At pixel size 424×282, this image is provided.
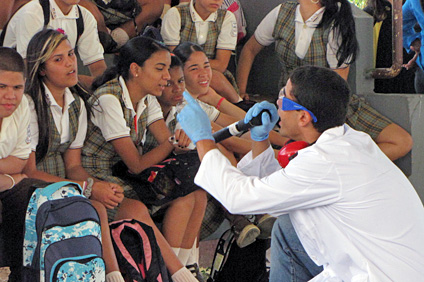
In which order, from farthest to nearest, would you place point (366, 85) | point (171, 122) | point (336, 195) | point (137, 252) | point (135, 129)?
point (366, 85) → point (171, 122) → point (135, 129) → point (137, 252) → point (336, 195)

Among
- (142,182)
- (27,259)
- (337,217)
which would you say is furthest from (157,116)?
(337,217)

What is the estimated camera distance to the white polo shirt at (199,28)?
3557mm

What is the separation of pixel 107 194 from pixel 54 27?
997mm

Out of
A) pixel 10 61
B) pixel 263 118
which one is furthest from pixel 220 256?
pixel 10 61

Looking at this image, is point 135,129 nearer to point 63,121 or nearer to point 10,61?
point 63,121

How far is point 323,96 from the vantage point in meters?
1.99

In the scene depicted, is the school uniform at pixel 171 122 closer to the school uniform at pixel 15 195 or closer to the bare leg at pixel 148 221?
the bare leg at pixel 148 221

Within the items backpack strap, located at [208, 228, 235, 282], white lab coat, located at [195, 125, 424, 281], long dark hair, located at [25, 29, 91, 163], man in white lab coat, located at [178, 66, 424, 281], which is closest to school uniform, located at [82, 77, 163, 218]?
long dark hair, located at [25, 29, 91, 163]

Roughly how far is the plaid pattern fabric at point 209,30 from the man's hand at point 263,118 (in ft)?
4.90

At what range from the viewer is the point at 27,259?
2.10 m

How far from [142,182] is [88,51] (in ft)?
2.86

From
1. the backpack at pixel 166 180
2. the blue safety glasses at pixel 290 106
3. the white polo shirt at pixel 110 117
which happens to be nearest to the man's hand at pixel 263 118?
the blue safety glasses at pixel 290 106

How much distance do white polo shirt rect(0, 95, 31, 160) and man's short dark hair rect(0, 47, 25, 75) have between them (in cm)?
14

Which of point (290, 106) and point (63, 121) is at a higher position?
point (290, 106)
